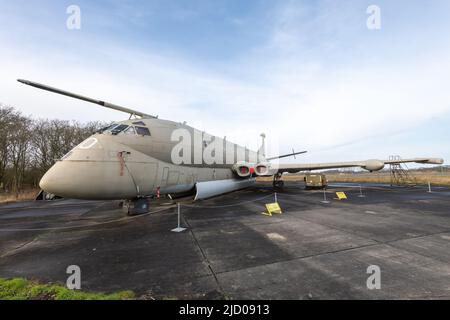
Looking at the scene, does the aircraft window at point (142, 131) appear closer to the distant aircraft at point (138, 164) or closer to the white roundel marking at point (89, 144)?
the distant aircraft at point (138, 164)

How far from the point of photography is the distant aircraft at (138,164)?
21.8ft

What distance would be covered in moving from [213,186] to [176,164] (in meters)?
3.63

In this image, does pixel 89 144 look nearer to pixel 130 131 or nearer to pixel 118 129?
pixel 118 129

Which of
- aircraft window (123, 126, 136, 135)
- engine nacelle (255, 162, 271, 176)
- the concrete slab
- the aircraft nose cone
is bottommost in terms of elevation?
the concrete slab

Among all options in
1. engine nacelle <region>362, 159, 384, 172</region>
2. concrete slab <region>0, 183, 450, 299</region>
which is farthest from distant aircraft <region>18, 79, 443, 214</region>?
engine nacelle <region>362, 159, 384, 172</region>

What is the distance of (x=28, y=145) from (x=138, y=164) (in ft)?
115

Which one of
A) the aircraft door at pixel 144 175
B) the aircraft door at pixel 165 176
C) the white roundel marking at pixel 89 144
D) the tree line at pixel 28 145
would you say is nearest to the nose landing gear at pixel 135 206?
the aircraft door at pixel 144 175

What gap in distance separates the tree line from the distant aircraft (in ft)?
95.2

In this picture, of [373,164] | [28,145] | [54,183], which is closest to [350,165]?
[373,164]

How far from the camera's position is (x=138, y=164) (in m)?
8.09

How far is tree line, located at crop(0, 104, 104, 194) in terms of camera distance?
2627 cm

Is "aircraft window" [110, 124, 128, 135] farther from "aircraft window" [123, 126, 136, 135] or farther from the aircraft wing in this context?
the aircraft wing

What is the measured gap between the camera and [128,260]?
15.3ft
